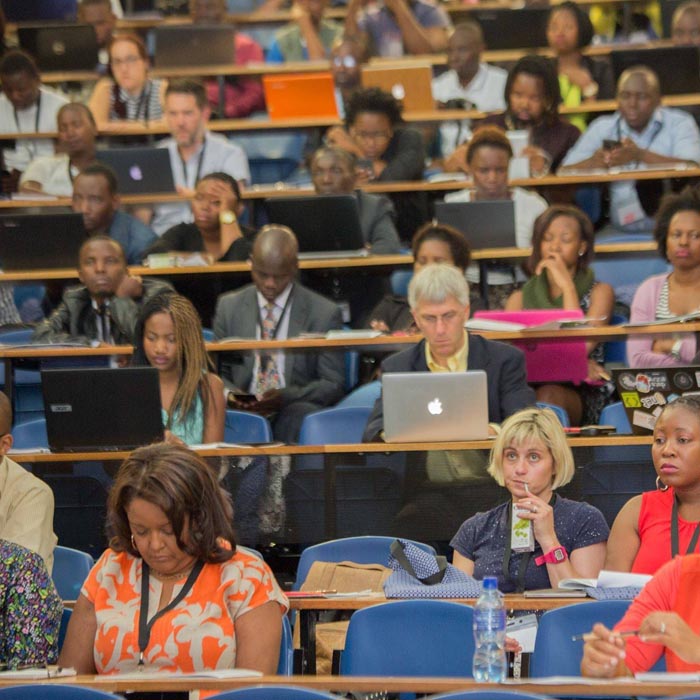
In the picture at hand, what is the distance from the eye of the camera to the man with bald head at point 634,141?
7367 millimetres

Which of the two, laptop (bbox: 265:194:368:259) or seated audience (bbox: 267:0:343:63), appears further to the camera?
seated audience (bbox: 267:0:343:63)

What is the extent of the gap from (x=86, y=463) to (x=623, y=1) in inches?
252

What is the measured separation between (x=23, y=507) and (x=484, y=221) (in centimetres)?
329

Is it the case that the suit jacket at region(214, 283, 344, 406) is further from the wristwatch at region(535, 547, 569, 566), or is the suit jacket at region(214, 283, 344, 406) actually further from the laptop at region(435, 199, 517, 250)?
the wristwatch at region(535, 547, 569, 566)

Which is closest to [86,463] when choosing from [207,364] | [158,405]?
[158,405]

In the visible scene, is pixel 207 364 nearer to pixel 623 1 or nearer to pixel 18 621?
pixel 18 621

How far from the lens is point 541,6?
9.52 metres

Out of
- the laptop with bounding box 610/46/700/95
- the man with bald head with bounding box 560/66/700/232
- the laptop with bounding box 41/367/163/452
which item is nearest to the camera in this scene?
the laptop with bounding box 41/367/163/452

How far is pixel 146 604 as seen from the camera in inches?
130

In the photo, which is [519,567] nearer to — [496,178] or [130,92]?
[496,178]

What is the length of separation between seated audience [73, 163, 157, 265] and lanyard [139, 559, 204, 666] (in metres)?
3.91

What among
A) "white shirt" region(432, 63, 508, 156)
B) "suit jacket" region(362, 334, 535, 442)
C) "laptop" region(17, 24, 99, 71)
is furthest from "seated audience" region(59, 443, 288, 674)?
"laptop" region(17, 24, 99, 71)

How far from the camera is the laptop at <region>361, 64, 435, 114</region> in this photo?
27.8ft

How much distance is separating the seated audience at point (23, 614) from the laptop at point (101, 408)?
5.14 feet
